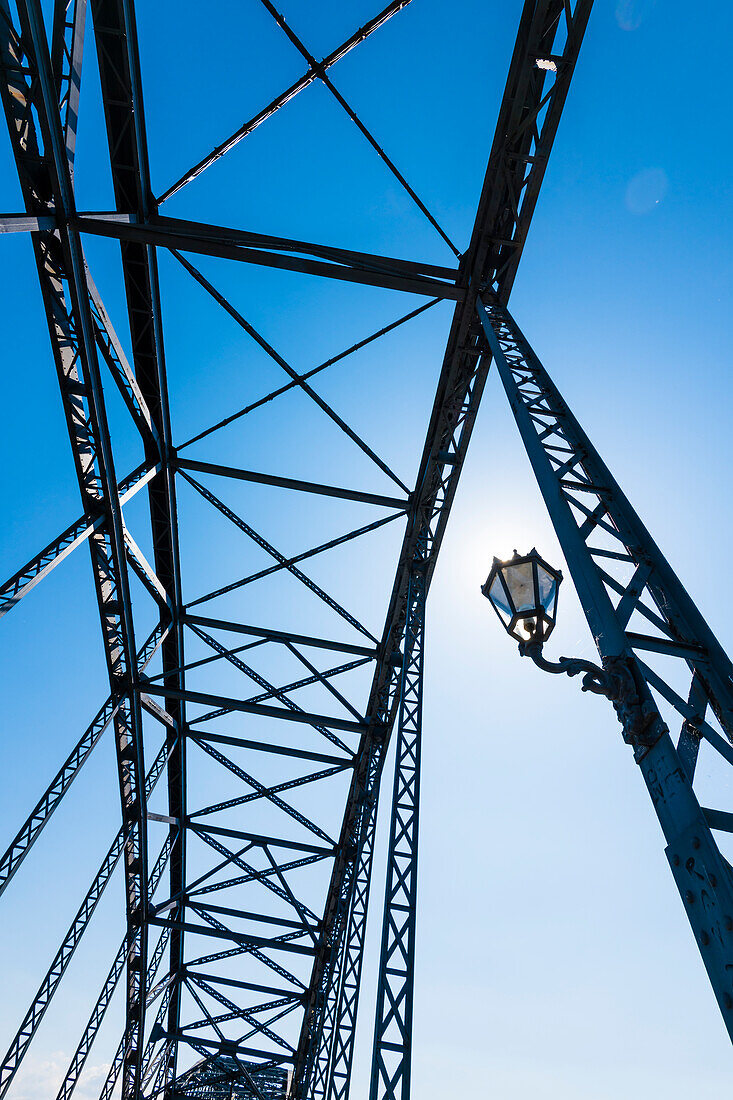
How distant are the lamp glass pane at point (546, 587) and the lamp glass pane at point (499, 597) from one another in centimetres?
18

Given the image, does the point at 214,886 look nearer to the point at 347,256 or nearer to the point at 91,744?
the point at 91,744

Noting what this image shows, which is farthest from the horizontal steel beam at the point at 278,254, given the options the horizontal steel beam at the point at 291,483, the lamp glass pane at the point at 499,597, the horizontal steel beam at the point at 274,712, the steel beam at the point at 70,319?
the horizontal steel beam at the point at 274,712

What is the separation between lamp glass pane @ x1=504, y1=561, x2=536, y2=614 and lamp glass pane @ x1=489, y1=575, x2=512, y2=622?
0.05m

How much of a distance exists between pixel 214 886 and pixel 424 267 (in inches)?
612

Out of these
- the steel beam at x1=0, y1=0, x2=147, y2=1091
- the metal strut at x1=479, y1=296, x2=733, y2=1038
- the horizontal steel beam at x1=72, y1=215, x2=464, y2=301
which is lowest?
the metal strut at x1=479, y1=296, x2=733, y2=1038

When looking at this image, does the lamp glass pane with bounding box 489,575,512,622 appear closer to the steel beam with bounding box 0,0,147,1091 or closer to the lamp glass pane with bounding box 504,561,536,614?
the lamp glass pane with bounding box 504,561,536,614

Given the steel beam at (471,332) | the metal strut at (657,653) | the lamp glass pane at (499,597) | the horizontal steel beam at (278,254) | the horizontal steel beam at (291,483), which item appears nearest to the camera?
the metal strut at (657,653)

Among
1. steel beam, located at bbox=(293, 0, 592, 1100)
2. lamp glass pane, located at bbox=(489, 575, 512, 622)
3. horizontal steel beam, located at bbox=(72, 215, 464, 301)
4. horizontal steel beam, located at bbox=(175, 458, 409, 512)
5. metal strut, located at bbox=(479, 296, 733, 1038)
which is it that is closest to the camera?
metal strut, located at bbox=(479, 296, 733, 1038)

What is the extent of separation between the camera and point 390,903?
766cm

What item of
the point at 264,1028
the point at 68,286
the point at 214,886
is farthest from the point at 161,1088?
the point at 68,286

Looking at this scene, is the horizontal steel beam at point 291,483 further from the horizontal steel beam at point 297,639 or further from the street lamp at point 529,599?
the street lamp at point 529,599

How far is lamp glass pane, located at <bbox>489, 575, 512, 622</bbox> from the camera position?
352 centimetres

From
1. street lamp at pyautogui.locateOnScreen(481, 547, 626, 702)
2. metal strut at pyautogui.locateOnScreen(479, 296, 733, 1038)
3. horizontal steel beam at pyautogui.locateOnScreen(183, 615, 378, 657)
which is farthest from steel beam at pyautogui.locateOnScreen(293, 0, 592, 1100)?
street lamp at pyautogui.locateOnScreen(481, 547, 626, 702)

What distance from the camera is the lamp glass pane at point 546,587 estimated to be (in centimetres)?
342
